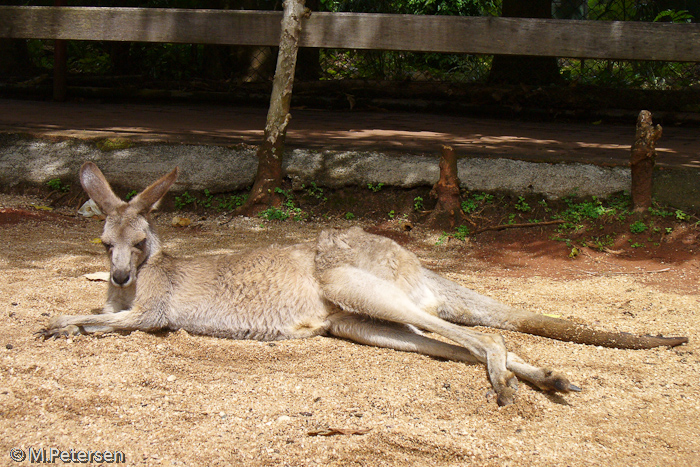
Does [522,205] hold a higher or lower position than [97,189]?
lower

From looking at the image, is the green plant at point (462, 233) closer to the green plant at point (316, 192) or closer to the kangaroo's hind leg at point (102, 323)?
the green plant at point (316, 192)

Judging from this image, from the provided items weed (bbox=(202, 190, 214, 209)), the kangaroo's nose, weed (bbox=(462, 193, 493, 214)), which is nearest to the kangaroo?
the kangaroo's nose

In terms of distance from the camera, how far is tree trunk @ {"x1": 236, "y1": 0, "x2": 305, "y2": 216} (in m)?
5.57

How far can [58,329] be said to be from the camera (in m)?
3.14

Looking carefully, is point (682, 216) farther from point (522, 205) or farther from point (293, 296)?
point (293, 296)

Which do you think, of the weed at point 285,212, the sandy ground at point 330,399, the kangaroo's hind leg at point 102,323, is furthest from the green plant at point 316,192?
the kangaroo's hind leg at point 102,323

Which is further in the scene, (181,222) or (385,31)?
(385,31)

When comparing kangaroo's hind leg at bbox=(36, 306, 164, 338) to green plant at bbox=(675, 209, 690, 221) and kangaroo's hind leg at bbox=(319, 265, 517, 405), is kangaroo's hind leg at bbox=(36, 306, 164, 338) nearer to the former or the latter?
kangaroo's hind leg at bbox=(319, 265, 517, 405)

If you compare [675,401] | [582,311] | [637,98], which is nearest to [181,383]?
[675,401]

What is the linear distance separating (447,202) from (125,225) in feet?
10.1

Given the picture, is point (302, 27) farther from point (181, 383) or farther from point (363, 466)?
point (363, 466)

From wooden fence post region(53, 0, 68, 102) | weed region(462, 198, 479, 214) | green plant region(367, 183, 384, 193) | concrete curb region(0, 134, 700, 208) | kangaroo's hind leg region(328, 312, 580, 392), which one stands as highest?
wooden fence post region(53, 0, 68, 102)

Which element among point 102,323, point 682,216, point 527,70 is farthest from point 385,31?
point 527,70

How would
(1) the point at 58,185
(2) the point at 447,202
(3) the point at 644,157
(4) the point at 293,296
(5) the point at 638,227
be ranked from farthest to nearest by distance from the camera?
(1) the point at 58,185 < (2) the point at 447,202 < (5) the point at 638,227 < (3) the point at 644,157 < (4) the point at 293,296
